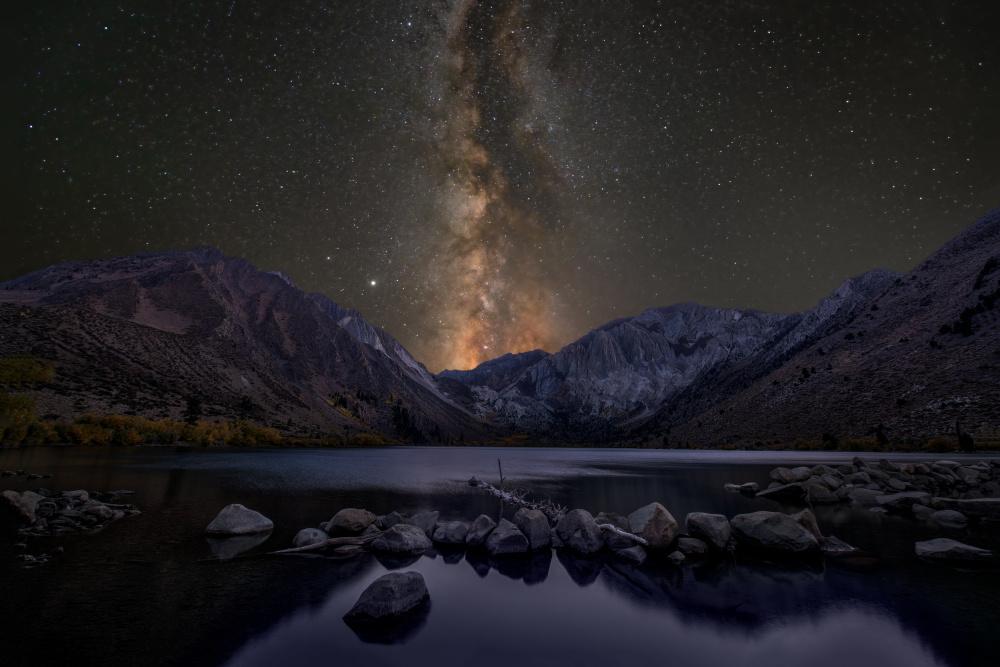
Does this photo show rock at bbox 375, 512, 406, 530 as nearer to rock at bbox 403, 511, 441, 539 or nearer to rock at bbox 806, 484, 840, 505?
rock at bbox 403, 511, 441, 539

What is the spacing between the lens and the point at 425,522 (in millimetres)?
24219

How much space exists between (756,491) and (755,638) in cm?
3682

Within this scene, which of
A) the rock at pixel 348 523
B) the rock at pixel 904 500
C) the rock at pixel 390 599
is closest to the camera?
the rock at pixel 390 599

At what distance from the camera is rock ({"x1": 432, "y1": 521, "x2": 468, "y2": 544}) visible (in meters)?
22.2

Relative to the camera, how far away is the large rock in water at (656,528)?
20.0 m

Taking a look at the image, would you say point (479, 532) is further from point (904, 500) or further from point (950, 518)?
point (904, 500)

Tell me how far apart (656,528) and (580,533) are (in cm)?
364

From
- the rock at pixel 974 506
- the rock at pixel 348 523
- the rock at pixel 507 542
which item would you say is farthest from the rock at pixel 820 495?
the rock at pixel 348 523

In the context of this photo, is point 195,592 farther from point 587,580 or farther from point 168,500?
point 168,500

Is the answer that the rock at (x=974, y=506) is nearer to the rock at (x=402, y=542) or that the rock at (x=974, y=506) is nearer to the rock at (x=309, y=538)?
the rock at (x=402, y=542)

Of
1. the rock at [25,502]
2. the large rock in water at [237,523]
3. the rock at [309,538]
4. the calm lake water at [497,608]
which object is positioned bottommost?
the calm lake water at [497,608]

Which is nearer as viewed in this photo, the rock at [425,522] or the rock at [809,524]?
the rock at [809,524]

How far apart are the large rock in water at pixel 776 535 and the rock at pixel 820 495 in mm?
20298

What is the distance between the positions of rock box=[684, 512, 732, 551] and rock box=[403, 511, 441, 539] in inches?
539
